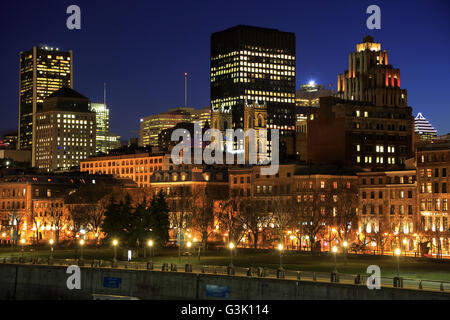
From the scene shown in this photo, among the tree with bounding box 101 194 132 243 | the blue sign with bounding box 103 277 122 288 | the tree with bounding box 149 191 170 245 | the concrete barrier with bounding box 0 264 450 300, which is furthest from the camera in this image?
the tree with bounding box 149 191 170 245

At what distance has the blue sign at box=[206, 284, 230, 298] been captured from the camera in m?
87.0

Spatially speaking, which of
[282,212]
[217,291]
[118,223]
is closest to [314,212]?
[282,212]

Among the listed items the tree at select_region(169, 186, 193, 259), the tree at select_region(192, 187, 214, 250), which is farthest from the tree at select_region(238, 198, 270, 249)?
the tree at select_region(169, 186, 193, 259)

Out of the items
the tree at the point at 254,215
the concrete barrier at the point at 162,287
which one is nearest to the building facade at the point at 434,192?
the tree at the point at 254,215

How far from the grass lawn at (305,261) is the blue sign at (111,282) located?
1618 centimetres

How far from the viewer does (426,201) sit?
14738cm

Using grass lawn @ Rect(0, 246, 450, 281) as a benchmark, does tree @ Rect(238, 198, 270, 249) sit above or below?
above

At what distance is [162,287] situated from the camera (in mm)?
93125

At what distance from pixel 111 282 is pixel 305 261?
26.9 m

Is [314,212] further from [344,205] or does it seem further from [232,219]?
[232,219]

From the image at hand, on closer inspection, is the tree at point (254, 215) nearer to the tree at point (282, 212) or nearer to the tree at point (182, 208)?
the tree at point (282, 212)

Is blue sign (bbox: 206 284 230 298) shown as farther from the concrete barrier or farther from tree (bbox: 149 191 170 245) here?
tree (bbox: 149 191 170 245)
